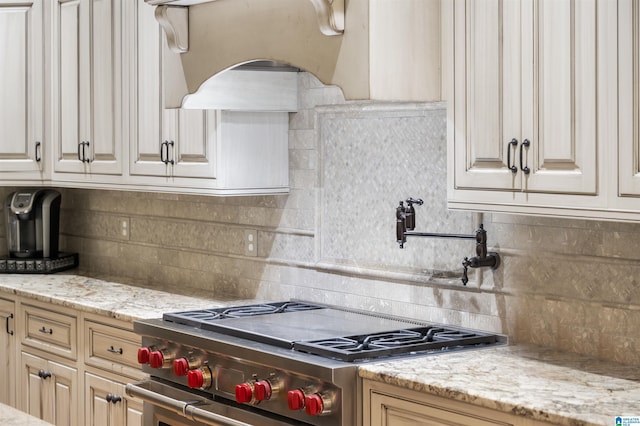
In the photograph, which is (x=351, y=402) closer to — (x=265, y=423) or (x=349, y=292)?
(x=265, y=423)

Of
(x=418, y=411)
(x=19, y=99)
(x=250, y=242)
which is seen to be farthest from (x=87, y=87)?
(x=418, y=411)

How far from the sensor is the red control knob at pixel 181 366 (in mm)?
3361

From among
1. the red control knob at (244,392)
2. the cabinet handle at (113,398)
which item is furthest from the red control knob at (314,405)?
the cabinet handle at (113,398)

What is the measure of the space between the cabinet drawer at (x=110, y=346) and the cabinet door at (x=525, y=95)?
165 centimetres

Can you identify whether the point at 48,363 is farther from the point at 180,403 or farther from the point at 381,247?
the point at 381,247

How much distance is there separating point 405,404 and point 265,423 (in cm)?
53

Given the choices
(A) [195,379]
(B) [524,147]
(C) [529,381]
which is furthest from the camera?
(A) [195,379]

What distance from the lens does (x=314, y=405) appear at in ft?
9.21

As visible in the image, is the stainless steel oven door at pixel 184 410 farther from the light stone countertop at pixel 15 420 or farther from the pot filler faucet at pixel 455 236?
the light stone countertop at pixel 15 420

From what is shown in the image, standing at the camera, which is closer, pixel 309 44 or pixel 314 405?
pixel 314 405

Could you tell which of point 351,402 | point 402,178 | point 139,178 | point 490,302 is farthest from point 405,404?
point 139,178

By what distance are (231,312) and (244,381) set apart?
61cm

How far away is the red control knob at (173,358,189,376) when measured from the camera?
3361 mm

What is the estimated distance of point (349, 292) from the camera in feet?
12.5
